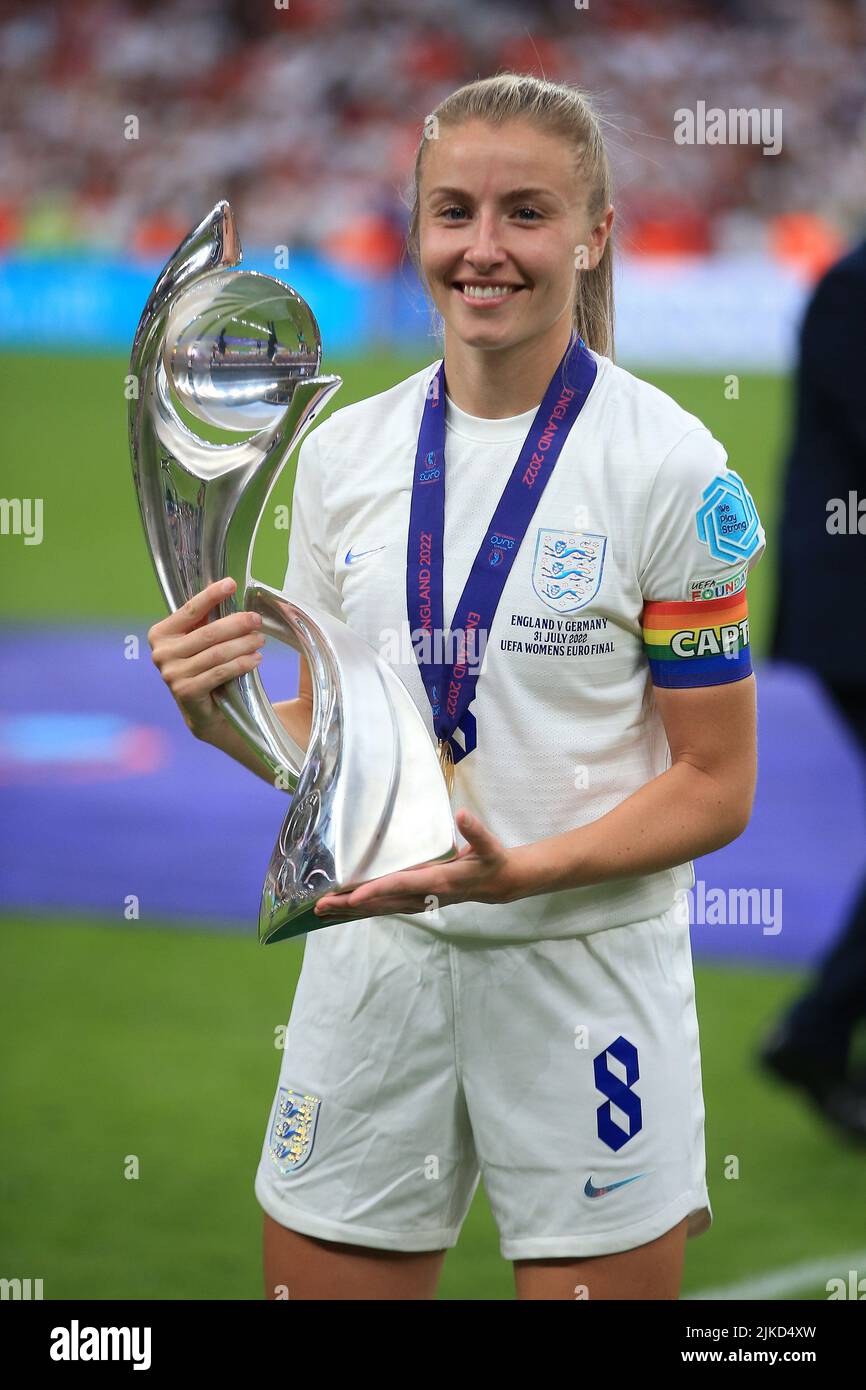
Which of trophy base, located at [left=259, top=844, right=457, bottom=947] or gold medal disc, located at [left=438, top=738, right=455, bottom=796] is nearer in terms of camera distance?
trophy base, located at [left=259, top=844, right=457, bottom=947]

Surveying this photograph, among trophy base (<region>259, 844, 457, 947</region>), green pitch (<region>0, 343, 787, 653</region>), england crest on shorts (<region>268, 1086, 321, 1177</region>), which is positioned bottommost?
england crest on shorts (<region>268, 1086, 321, 1177</region>)

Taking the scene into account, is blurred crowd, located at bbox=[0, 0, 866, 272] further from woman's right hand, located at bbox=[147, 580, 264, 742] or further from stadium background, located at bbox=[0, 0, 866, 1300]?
woman's right hand, located at bbox=[147, 580, 264, 742]

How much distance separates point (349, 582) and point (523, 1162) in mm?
681

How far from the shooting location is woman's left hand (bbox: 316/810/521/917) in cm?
170

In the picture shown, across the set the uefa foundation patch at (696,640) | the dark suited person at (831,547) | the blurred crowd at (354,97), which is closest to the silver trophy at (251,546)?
the uefa foundation patch at (696,640)

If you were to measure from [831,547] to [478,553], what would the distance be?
1775 mm

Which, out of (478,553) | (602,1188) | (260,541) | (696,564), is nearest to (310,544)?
(478,553)

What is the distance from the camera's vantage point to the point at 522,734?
6.18 feet

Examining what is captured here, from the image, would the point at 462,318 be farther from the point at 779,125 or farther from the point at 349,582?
the point at 779,125

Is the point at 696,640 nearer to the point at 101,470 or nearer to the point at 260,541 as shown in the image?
the point at 260,541

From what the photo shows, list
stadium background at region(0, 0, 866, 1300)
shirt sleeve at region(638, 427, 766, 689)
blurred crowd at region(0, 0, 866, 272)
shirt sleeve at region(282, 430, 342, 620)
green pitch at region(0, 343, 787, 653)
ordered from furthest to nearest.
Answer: blurred crowd at region(0, 0, 866, 272) < green pitch at region(0, 343, 787, 653) < stadium background at region(0, 0, 866, 1300) < shirt sleeve at region(282, 430, 342, 620) < shirt sleeve at region(638, 427, 766, 689)

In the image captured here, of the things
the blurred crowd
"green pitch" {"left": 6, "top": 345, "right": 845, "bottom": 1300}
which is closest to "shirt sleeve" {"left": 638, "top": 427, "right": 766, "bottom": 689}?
"green pitch" {"left": 6, "top": 345, "right": 845, "bottom": 1300}

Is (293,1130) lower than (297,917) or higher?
lower

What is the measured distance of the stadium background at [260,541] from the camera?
372cm
